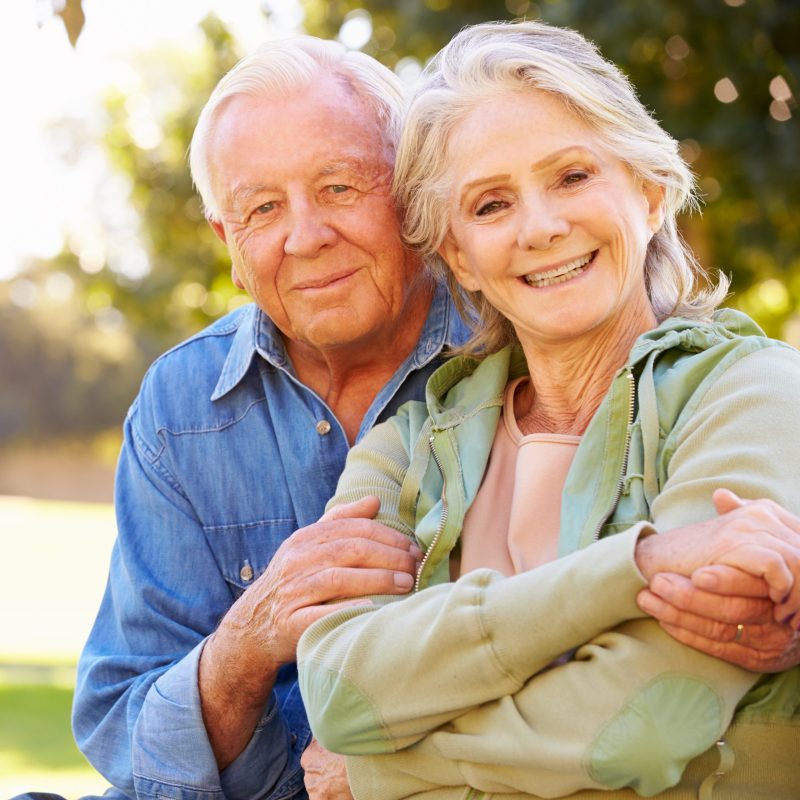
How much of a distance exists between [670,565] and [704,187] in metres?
7.48

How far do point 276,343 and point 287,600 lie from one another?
2.96 ft

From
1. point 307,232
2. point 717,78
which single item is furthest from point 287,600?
point 717,78

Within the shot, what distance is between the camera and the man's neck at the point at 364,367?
3176 millimetres

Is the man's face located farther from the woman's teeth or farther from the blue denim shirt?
the woman's teeth

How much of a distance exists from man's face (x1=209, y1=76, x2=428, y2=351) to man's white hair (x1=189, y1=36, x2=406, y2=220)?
0.03m

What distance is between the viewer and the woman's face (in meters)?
2.46

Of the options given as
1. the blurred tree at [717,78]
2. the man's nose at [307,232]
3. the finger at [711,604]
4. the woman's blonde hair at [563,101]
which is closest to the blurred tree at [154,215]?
the blurred tree at [717,78]

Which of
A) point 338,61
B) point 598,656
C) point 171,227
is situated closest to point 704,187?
point 171,227

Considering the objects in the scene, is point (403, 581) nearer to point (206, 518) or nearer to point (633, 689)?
point (633, 689)

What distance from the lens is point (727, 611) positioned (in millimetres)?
1905

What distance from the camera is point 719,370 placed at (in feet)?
7.41

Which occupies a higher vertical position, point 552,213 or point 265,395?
point 552,213

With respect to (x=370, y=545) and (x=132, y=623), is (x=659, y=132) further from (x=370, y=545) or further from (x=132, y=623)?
(x=132, y=623)

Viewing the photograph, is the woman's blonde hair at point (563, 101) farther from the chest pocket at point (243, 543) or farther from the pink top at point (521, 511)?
the chest pocket at point (243, 543)
